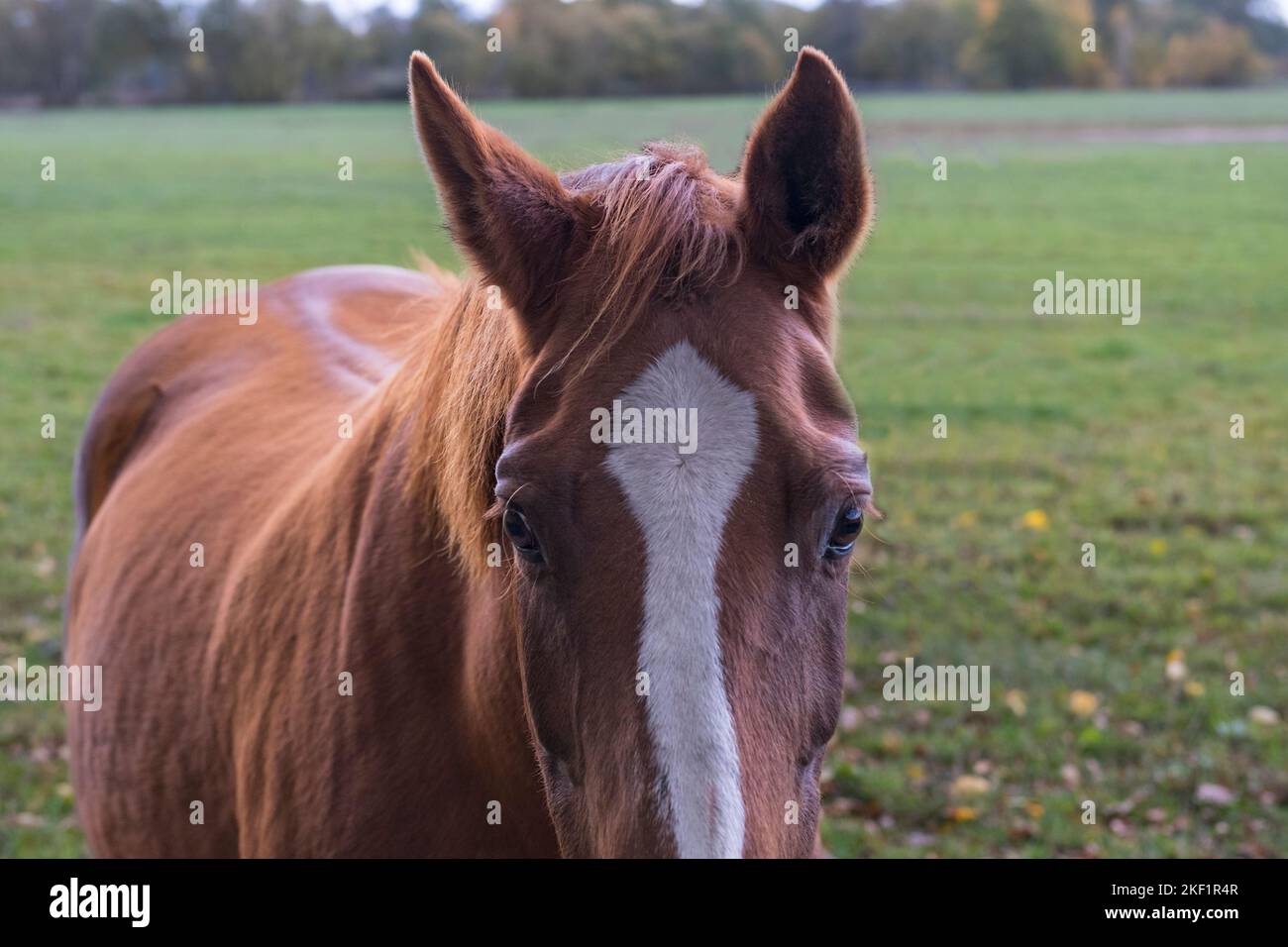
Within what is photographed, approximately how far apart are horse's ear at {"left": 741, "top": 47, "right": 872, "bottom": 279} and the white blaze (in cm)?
33

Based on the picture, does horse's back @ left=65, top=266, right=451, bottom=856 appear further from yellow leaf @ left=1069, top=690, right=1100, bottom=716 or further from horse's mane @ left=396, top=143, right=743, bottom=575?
yellow leaf @ left=1069, top=690, right=1100, bottom=716

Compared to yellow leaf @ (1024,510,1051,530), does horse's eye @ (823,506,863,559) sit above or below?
below

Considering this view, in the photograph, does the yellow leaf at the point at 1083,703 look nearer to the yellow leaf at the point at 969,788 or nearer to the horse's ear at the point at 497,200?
the yellow leaf at the point at 969,788

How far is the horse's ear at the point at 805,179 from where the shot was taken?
1.92 meters

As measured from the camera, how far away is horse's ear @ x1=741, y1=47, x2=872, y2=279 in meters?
Answer: 1.92

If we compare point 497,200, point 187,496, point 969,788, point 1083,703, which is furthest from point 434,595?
point 1083,703

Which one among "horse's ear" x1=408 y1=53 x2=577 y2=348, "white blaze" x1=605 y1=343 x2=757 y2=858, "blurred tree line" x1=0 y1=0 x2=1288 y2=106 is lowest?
"white blaze" x1=605 y1=343 x2=757 y2=858

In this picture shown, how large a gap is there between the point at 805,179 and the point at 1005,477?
6.94m

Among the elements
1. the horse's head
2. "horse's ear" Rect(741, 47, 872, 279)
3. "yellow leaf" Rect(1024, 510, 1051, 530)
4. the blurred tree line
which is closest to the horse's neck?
the horse's head

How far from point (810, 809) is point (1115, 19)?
154 feet

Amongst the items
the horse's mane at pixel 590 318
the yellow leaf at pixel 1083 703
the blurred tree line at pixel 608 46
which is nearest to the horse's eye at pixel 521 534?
the horse's mane at pixel 590 318

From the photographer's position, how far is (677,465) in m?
1.68

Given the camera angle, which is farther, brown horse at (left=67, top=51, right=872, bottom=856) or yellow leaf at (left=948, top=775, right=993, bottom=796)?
yellow leaf at (left=948, top=775, right=993, bottom=796)

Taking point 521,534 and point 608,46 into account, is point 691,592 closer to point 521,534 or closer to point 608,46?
point 521,534
